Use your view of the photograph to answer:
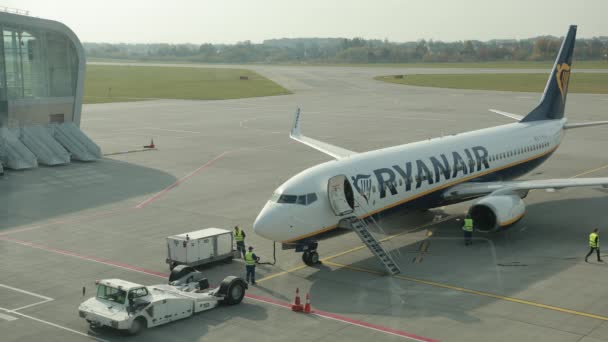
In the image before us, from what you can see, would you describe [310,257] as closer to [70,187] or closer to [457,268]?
[457,268]

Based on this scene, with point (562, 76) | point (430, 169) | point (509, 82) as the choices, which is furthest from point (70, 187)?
point (509, 82)

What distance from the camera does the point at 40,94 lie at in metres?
57.8

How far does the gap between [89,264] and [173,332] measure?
932cm

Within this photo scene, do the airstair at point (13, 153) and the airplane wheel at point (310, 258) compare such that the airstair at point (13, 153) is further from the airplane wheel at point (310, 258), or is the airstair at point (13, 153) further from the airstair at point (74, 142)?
the airplane wheel at point (310, 258)

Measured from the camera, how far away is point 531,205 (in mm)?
41062

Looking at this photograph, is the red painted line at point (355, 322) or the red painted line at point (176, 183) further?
the red painted line at point (176, 183)

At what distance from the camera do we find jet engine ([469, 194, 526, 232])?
32688 mm

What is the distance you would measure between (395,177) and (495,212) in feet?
16.9

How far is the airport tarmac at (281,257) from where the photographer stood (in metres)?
23.0

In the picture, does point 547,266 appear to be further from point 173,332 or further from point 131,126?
point 131,126

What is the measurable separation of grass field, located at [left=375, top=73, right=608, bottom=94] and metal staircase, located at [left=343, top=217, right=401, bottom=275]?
103761 mm

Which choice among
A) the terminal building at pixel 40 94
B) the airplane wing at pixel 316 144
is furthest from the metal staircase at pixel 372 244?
the terminal building at pixel 40 94

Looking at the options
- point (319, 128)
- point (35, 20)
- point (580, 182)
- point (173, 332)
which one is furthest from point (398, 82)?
point (173, 332)

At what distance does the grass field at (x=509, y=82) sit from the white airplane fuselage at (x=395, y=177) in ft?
290
